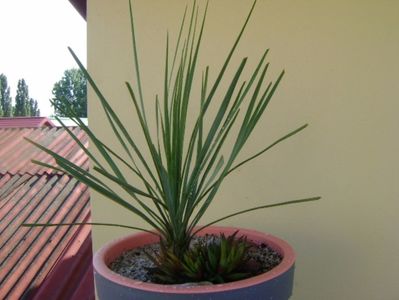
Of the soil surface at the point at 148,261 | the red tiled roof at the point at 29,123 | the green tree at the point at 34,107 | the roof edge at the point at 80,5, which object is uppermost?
the green tree at the point at 34,107

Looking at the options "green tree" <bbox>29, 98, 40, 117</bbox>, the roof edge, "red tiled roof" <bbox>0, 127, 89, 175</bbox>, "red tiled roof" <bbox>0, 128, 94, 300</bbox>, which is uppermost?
"green tree" <bbox>29, 98, 40, 117</bbox>

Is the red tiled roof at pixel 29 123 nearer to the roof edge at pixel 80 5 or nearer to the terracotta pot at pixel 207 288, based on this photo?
the roof edge at pixel 80 5

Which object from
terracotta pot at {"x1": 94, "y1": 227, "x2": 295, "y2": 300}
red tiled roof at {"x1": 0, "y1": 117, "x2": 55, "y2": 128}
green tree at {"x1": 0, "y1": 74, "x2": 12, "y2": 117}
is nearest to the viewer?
terracotta pot at {"x1": 94, "y1": 227, "x2": 295, "y2": 300}

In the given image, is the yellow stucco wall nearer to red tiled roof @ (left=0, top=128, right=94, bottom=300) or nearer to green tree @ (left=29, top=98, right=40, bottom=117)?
red tiled roof @ (left=0, top=128, right=94, bottom=300)

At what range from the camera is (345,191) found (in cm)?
111

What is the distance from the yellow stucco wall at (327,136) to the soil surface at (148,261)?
26 cm

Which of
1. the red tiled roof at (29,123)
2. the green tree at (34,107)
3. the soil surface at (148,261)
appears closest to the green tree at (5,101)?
the green tree at (34,107)

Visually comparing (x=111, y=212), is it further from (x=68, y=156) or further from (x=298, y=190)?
(x=68, y=156)

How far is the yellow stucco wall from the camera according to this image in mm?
1078

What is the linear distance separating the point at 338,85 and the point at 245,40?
0.91 ft

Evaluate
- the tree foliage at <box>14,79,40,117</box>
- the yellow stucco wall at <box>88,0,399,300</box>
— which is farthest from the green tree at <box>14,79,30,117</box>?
the yellow stucco wall at <box>88,0,399,300</box>

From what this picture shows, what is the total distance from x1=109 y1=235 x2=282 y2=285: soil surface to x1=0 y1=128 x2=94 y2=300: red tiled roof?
2.26ft

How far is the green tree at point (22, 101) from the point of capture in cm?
1553

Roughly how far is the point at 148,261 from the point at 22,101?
53.5 ft
